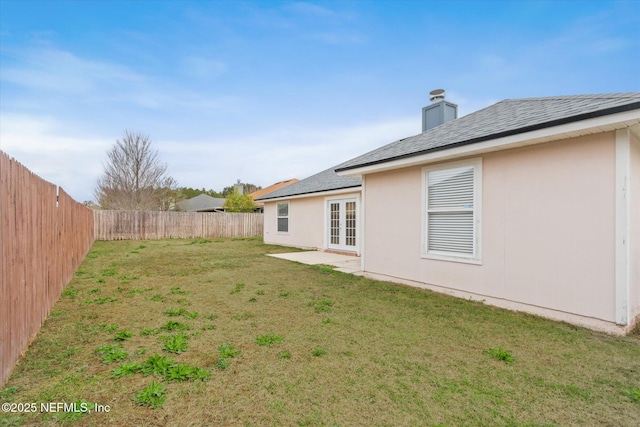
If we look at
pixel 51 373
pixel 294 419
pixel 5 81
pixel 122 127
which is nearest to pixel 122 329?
pixel 51 373

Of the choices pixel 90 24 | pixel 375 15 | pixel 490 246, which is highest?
pixel 375 15

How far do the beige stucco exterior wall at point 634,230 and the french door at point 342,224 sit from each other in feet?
24.5

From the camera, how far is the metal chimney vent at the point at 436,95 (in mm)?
8820

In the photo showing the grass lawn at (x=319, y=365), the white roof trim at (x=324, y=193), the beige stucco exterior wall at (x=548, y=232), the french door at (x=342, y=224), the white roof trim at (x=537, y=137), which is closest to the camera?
the grass lawn at (x=319, y=365)

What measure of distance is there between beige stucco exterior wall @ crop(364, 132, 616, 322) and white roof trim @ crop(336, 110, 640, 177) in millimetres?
182

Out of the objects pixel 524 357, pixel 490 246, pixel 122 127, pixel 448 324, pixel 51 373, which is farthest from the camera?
pixel 122 127

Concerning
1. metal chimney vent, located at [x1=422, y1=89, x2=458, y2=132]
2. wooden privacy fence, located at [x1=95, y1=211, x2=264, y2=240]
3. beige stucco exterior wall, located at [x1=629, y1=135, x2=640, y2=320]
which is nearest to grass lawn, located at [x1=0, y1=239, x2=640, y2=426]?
beige stucco exterior wall, located at [x1=629, y1=135, x2=640, y2=320]

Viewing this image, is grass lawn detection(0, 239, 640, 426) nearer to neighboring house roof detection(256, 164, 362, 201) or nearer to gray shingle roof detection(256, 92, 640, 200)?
gray shingle roof detection(256, 92, 640, 200)

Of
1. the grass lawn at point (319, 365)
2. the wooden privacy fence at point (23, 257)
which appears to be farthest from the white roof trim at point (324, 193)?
the wooden privacy fence at point (23, 257)

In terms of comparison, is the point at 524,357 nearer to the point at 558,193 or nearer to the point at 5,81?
the point at 558,193

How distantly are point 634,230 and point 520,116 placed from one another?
221 cm

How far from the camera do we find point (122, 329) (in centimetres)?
364

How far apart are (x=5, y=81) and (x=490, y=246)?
41.3 ft

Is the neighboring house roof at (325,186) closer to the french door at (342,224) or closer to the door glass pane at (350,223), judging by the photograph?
the french door at (342,224)
